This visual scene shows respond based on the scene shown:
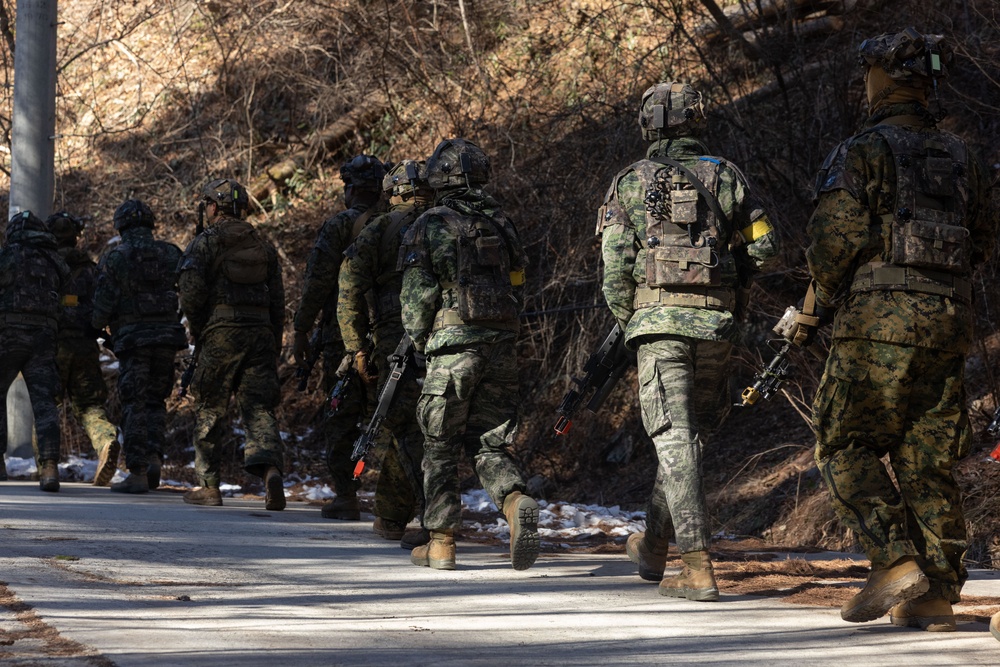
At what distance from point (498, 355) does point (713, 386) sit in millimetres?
1241

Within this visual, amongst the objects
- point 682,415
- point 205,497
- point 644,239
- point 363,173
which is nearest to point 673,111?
point 644,239

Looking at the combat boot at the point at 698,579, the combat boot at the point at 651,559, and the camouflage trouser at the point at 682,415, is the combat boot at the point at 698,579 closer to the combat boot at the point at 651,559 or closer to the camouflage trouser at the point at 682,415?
the camouflage trouser at the point at 682,415

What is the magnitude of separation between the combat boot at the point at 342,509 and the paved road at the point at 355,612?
1.28m

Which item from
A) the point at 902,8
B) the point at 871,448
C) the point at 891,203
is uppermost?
the point at 902,8

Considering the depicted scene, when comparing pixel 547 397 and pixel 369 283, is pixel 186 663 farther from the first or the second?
pixel 547 397

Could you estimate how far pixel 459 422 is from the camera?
6539mm

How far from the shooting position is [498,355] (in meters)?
6.63

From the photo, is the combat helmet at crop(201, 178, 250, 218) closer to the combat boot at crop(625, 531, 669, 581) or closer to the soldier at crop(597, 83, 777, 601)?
the soldier at crop(597, 83, 777, 601)

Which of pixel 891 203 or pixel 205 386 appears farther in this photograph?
pixel 205 386

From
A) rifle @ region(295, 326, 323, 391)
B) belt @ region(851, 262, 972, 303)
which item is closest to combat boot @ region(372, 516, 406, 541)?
rifle @ region(295, 326, 323, 391)

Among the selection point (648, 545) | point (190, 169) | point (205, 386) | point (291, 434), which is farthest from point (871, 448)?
point (190, 169)

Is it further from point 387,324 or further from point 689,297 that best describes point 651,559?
point 387,324

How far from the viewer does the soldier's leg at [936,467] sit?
4926 millimetres

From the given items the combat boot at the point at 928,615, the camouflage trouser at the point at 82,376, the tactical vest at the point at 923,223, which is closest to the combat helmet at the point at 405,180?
the tactical vest at the point at 923,223
